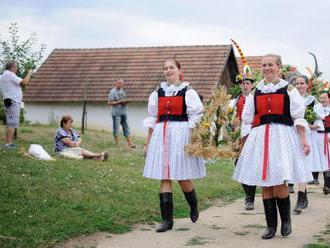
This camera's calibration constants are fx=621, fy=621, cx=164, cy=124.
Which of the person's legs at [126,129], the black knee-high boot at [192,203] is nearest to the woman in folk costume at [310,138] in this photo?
the black knee-high boot at [192,203]

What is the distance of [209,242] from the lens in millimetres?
6582

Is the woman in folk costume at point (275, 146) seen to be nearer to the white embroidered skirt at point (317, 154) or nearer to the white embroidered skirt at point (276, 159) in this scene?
the white embroidered skirt at point (276, 159)

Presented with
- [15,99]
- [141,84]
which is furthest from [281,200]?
[141,84]

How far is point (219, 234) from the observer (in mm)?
7070

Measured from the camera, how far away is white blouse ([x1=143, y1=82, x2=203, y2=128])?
7.32 m

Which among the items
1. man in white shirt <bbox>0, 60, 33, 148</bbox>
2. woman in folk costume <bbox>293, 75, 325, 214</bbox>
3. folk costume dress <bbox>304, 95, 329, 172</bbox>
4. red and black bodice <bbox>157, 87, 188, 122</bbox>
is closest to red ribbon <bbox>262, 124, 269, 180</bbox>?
red and black bodice <bbox>157, 87, 188, 122</bbox>

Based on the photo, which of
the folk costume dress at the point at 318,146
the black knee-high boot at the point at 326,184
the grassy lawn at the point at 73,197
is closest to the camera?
the grassy lawn at the point at 73,197

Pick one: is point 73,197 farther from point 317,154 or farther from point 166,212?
point 317,154

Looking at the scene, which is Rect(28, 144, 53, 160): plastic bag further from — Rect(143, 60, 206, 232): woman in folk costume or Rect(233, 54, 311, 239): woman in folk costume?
Rect(233, 54, 311, 239): woman in folk costume

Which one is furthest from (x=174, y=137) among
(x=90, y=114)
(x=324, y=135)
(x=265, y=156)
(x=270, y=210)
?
(x=90, y=114)

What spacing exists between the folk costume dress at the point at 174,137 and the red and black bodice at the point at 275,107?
29.9 inches

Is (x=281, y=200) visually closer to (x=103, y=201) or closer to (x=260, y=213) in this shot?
(x=260, y=213)

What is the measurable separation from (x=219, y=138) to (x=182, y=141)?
552mm

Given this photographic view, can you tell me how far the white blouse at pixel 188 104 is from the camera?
732cm
